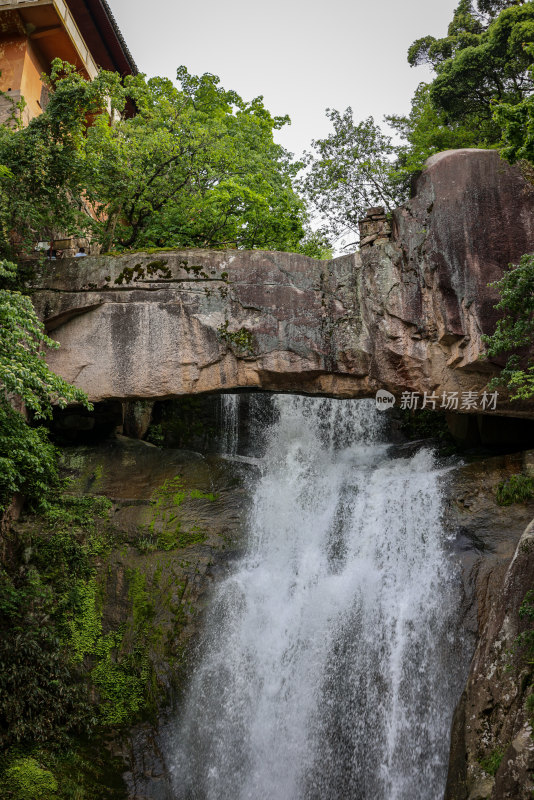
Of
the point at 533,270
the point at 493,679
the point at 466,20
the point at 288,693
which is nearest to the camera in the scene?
the point at 493,679

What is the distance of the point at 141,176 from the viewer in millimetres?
13023

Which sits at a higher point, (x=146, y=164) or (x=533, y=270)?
(x=146, y=164)

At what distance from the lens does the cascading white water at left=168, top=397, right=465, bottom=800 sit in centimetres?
881

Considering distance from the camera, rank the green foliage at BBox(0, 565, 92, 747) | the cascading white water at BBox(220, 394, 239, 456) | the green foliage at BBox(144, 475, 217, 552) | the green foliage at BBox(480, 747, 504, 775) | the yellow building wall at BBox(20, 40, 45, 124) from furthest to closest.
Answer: the cascading white water at BBox(220, 394, 239, 456)
the yellow building wall at BBox(20, 40, 45, 124)
the green foliage at BBox(144, 475, 217, 552)
the green foliage at BBox(0, 565, 92, 747)
the green foliage at BBox(480, 747, 504, 775)

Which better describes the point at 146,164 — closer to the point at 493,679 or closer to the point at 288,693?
the point at 288,693

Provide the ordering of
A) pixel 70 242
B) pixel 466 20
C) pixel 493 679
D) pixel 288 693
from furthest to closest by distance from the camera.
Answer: pixel 466 20 < pixel 70 242 < pixel 288 693 < pixel 493 679

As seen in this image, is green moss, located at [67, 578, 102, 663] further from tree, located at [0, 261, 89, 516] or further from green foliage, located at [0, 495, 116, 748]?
tree, located at [0, 261, 89, 516]

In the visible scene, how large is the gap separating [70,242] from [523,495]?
1108 cm

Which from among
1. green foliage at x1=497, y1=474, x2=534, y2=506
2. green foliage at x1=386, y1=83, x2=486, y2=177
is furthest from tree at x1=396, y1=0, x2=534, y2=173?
green foliage at x1=497, y1=474, x2=534, y2=506

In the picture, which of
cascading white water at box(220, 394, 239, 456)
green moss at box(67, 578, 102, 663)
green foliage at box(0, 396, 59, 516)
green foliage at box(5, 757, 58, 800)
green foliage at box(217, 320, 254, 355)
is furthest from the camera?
cascading white water at box(220, 394, 239, 456)

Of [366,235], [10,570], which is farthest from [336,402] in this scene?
[10,570]

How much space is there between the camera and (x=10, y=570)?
11.0 m

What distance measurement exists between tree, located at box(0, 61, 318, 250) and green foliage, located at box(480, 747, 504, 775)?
11.2 m

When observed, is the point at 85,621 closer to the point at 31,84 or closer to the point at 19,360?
the point at 19,360
